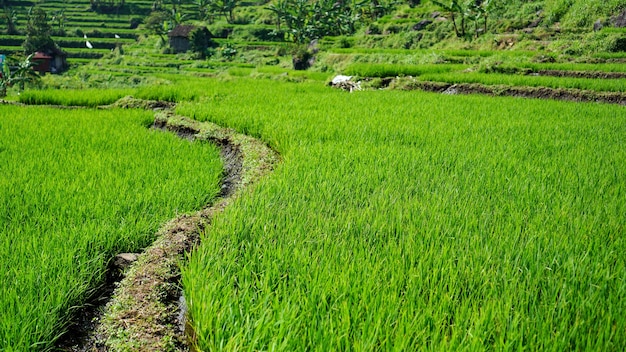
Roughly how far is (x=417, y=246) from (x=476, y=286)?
1.02 feet

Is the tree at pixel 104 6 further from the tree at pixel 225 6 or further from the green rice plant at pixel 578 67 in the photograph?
the green rice plant at pixel 578 67

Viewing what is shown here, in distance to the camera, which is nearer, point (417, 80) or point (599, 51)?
point (417, 80)

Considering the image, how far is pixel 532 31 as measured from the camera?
65.5ft

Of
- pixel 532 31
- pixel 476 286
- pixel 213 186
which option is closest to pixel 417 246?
Answer: pixel 476 286

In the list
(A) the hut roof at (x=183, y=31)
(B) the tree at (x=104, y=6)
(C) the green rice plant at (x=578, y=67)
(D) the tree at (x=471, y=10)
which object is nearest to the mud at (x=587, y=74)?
(C) the green rice plant at (x=578, y=67)

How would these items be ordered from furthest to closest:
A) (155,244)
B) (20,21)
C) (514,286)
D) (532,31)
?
1. (20,21)
2. (532,31)
3. (155,244)
4. (514,286)

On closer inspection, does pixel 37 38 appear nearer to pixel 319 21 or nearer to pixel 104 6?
pixel 319 21

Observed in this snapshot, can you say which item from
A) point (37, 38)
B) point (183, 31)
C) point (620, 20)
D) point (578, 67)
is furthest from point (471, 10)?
point (37, 38)

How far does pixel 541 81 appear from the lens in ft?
28.1

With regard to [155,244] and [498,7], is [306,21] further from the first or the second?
[155,244]

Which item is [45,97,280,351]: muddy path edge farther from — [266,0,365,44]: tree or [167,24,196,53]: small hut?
[167,24,196,53]: small hut

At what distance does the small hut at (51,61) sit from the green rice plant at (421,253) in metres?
35.0

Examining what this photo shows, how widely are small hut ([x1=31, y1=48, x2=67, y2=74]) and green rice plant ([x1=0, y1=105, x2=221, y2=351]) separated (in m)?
32.4

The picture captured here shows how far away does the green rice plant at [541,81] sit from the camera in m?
7.75
